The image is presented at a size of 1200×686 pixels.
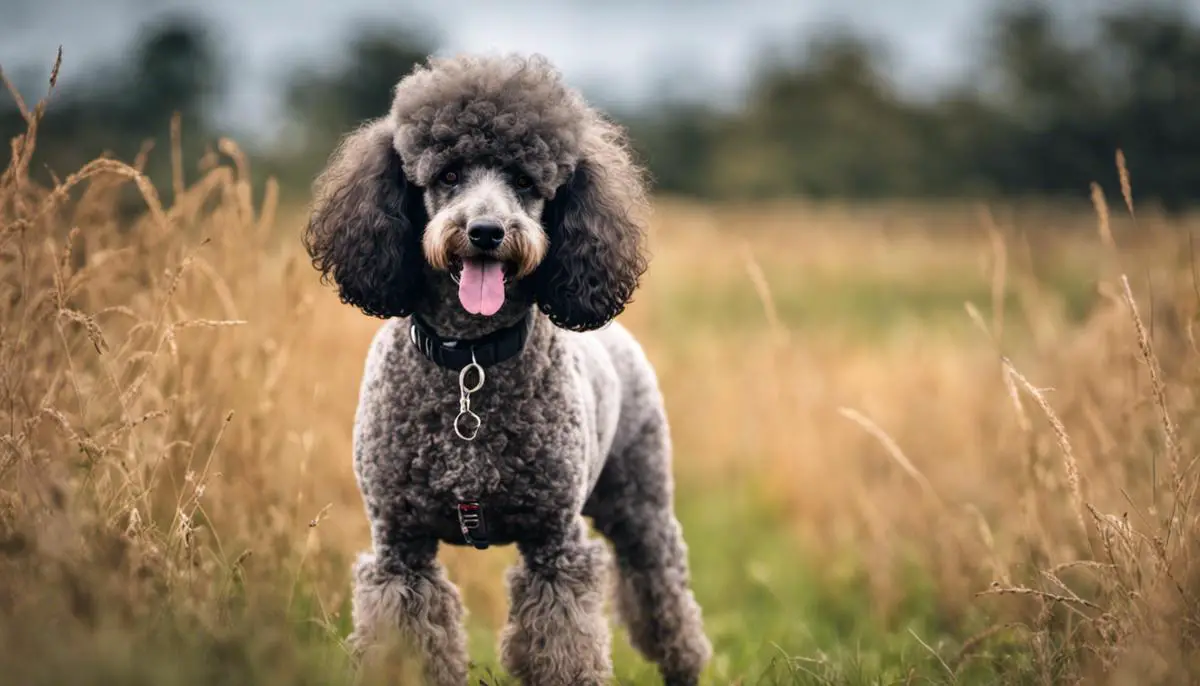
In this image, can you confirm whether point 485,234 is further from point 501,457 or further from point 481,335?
point 501,457

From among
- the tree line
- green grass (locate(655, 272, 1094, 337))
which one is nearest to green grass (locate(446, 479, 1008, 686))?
green grass (locate(655, 272, 1094, 337))

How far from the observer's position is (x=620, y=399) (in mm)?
3779

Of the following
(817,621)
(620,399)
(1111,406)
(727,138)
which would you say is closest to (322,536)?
(620,399)

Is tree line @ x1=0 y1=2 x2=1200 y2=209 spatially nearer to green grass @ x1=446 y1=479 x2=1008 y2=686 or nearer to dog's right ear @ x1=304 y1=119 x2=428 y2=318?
green grass @ x1=446 y1=479 x2=1008 y2=686

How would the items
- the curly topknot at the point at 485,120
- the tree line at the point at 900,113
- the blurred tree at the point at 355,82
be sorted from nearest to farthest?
the curly topknot at the point at 485,120 → the tree line at the point at 900,113 → the blurred tree at the point at 355,82

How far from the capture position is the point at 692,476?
26.7 ft

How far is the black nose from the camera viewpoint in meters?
2.79

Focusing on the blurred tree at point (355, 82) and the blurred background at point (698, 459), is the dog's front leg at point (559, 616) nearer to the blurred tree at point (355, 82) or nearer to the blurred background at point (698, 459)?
the blurred background at point (698, 459)

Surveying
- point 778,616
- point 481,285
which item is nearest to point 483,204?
point 481,285

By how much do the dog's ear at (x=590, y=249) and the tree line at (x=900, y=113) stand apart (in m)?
26.2

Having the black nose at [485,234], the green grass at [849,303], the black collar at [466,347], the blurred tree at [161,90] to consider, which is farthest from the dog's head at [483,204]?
the blurred tree at [161,90]

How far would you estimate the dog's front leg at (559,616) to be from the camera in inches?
124

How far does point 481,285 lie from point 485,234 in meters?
0.15

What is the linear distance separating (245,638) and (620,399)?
1.77 m
